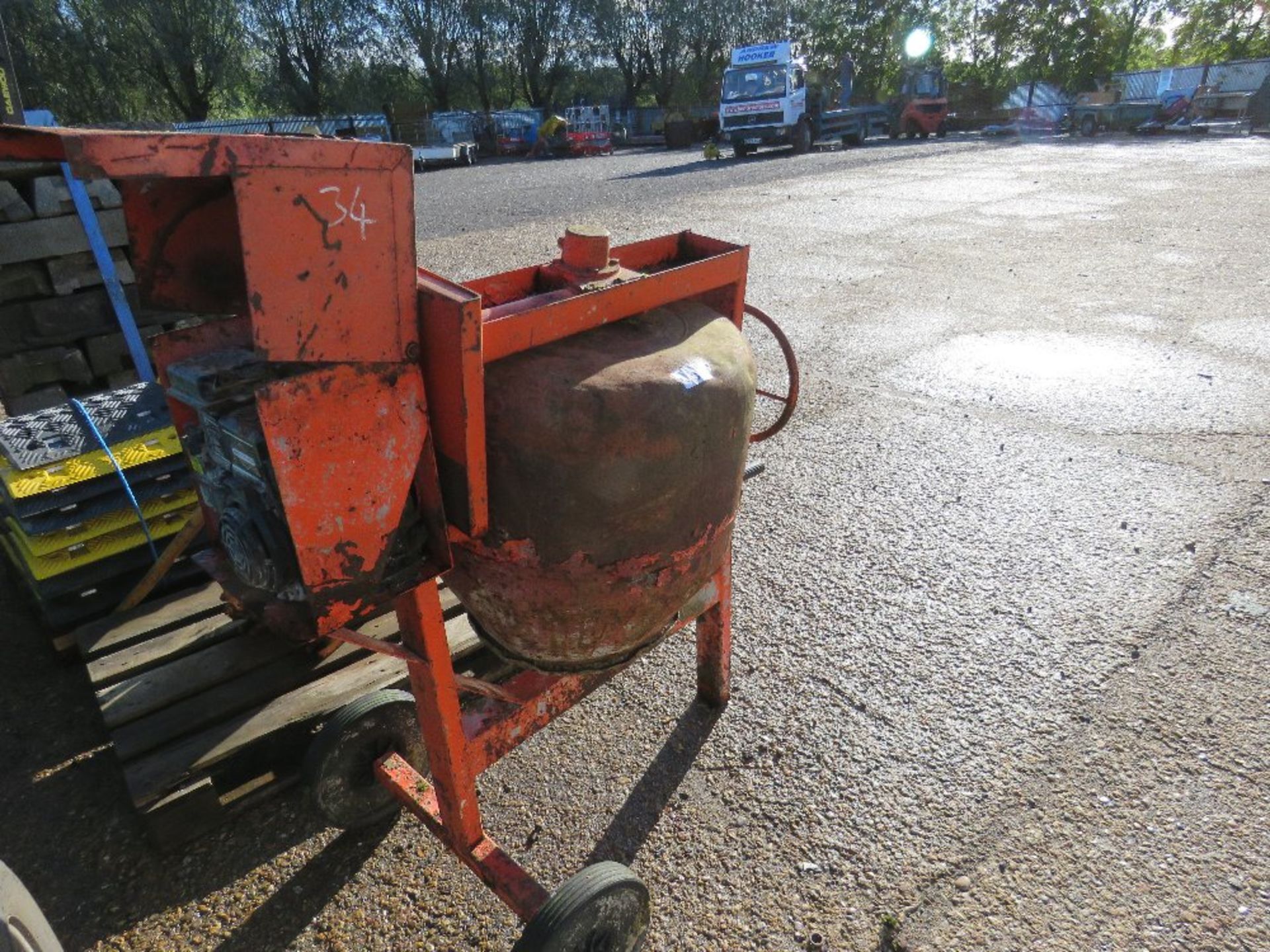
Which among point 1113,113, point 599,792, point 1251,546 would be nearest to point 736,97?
point 1113,113

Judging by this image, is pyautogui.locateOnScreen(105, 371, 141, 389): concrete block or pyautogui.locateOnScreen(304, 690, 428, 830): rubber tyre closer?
pyautogui.locateOnScreen(304, 690, 428, 830): rubber tyre

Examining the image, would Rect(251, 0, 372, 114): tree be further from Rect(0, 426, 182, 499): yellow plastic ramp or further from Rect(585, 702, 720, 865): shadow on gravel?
Rect(585, 702, 720, 865): shadow on gravel

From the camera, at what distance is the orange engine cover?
58.8 inches

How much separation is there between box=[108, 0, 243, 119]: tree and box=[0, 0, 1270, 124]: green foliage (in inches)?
2.5

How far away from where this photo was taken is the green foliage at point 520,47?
28172 mm

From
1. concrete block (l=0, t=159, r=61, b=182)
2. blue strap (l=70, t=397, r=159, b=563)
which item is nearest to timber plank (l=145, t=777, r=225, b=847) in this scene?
blue strap (l=70, t=397, r=159, b=563)

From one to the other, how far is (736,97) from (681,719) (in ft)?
70.1

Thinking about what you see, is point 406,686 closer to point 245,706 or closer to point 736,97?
point 245,706

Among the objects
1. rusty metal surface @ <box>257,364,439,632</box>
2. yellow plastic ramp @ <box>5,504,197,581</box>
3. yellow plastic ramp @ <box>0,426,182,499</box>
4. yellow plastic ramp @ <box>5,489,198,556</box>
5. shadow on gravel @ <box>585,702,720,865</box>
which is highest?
rusty metal surface @ <box>257,364,439,632</box>

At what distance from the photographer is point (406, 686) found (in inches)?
102

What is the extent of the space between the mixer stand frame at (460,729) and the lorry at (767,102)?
20683 millimetres

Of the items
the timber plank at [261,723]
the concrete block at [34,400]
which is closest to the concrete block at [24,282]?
the concrete block at [34,400]

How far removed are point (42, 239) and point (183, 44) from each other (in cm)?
3196

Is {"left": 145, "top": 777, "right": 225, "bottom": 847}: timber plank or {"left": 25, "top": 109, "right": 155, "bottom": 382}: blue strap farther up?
{"left": 25, "top": 109, "right": 155, "bottom": 382}: blue strap
